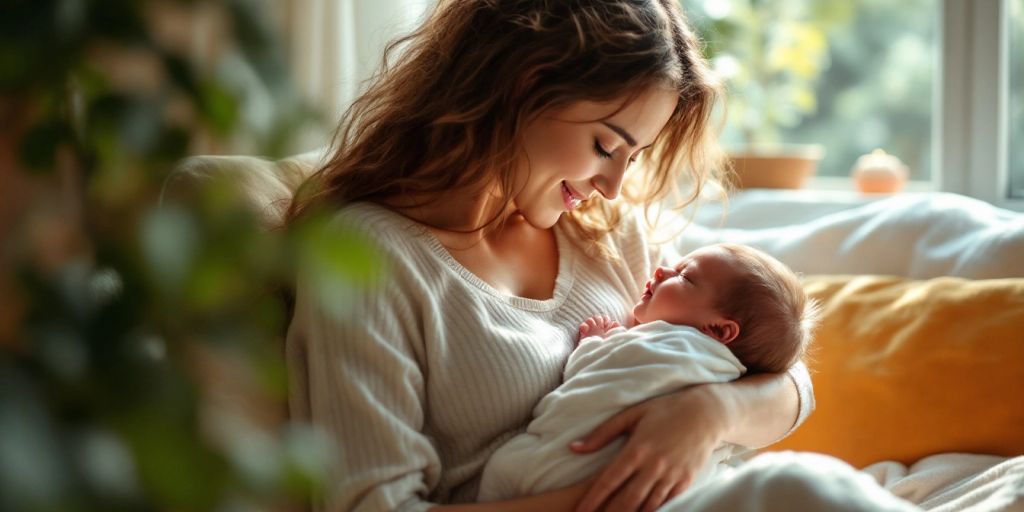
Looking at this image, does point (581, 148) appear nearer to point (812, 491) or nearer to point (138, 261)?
point (812, 491)

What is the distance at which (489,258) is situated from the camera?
5.01 feet

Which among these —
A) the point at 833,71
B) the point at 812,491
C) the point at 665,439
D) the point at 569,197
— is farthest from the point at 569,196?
the point at 833,71

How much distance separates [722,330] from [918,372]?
336mm

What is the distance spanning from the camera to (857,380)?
1.63 meters

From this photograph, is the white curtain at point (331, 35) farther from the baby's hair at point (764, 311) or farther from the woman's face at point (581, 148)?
the baby's hair at point (764, 311)

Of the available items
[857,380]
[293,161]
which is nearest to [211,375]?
[293,161]

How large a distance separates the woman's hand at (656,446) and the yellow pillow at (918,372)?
1.17 feet

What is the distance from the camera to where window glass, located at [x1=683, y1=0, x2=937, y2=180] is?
2.62 metres

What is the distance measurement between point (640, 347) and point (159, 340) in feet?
3.49

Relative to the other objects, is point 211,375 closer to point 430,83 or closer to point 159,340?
point 159,340

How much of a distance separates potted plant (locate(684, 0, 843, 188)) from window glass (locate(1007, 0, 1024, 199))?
467mm

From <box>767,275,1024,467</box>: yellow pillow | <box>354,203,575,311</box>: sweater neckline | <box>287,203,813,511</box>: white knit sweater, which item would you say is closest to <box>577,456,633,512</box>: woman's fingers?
<box>287,203,813,511</box>: white knit sweater

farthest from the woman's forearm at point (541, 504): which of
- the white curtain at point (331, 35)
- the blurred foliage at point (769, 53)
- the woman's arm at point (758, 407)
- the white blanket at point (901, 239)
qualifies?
the blurred foliage at point (769, 53)

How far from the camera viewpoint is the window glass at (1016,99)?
235 cm
